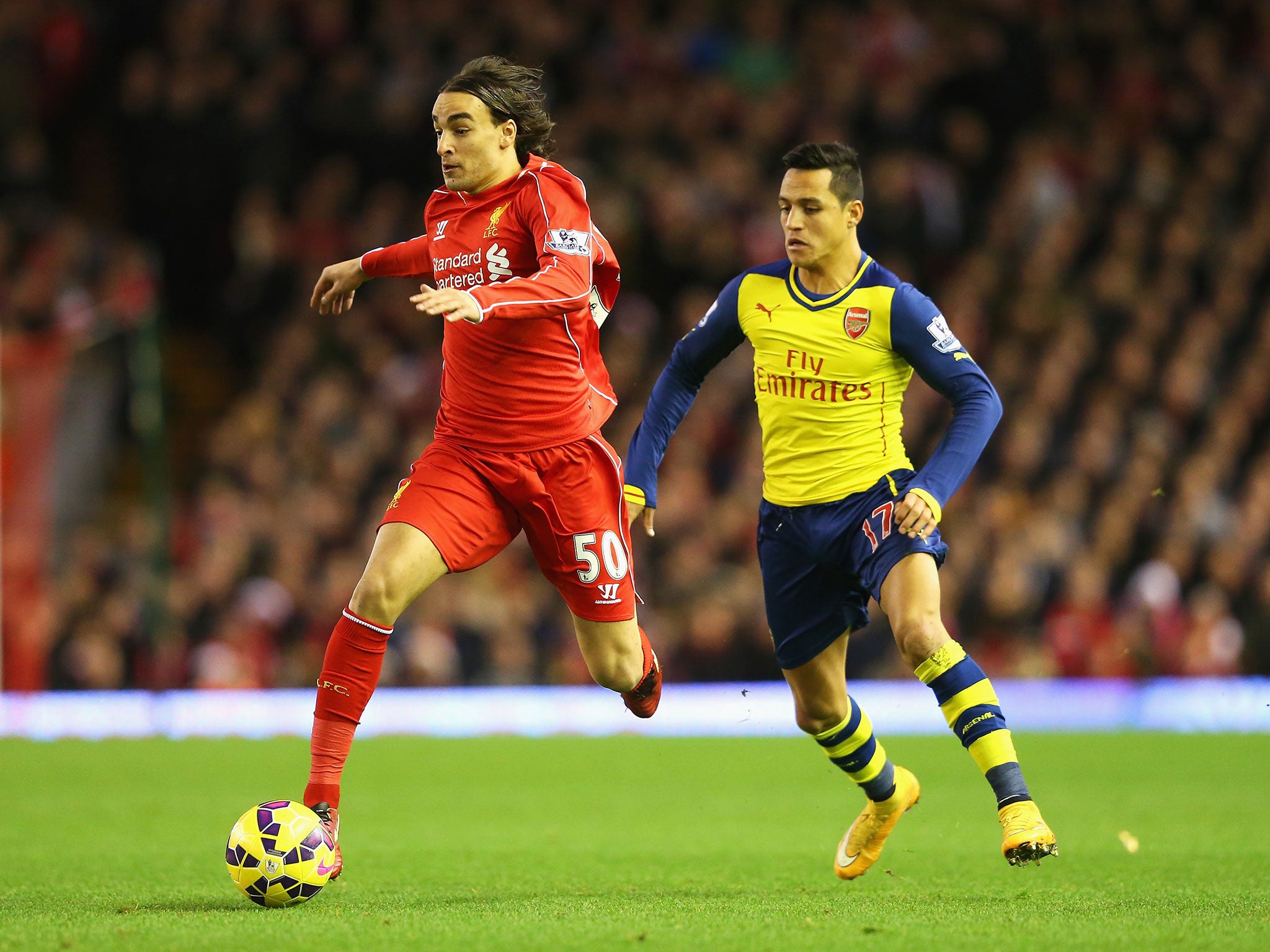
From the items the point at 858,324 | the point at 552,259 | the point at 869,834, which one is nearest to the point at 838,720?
the point at 869,834

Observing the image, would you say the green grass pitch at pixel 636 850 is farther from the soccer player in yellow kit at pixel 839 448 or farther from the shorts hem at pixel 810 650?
the shorts hem at pixel 810 650

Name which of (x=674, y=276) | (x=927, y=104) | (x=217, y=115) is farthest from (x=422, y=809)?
(x=927, y=104)

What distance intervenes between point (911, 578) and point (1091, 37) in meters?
12.6

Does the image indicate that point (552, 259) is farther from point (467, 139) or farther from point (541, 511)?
point (541, 511)

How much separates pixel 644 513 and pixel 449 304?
1.67 meters

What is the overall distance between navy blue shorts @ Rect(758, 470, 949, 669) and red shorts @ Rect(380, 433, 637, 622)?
516mm

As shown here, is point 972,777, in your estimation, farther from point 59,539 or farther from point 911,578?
point 59,539

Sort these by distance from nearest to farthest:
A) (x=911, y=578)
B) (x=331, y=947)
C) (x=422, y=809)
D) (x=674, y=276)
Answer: (x=331, y=947)
(x=911, y=578)
(x=422, y=809)
(x=674, y=276)

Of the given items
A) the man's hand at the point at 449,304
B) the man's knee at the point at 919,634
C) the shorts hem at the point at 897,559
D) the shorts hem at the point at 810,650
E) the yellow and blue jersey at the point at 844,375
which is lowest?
the shorts hem at the point at 810,650

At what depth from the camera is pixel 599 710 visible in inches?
497

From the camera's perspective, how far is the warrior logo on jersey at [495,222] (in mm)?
5641

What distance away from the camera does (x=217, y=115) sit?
1488 centimetres

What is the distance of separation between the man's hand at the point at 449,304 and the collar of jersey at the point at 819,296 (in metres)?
1.39

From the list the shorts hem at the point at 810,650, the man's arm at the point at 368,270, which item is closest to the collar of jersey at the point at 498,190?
the man's arm at the point at 368,270
